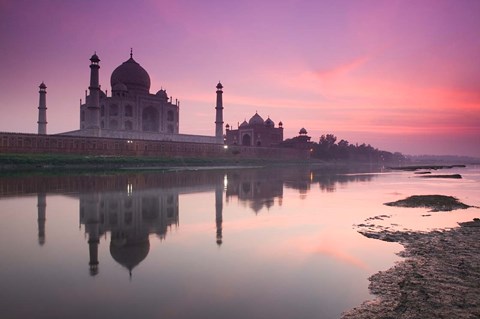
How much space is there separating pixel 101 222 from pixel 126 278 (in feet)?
16.0

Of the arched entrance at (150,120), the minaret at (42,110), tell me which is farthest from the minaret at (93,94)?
the arched entrance at (150,120)

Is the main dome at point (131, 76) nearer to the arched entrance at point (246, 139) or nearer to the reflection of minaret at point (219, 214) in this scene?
the arched entrance at point (246, 139)

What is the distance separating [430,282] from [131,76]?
59.9 metres

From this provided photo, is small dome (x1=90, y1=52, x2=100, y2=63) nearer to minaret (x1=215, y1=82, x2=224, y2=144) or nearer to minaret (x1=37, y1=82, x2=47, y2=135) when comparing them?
minaret (x1=37, y1=82, x2=47, y2=135)

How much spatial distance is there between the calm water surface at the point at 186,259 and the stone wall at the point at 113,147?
31.2m

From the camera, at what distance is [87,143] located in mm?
45500

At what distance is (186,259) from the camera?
6676mm

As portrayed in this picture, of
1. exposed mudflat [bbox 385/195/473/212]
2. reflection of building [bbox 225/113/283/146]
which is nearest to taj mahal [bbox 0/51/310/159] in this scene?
reflection of building [bbox 225/113/283/146]

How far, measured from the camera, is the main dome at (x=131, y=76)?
5909cm

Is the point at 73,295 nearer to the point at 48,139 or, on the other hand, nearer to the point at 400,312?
the point at 400,312

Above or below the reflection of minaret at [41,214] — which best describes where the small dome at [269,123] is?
above

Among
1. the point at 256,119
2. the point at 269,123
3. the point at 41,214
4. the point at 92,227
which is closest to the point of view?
the point at 92,227

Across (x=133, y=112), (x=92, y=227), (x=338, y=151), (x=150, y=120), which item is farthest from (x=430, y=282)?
(x=338, y=151)

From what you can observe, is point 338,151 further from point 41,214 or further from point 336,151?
point 41,214
